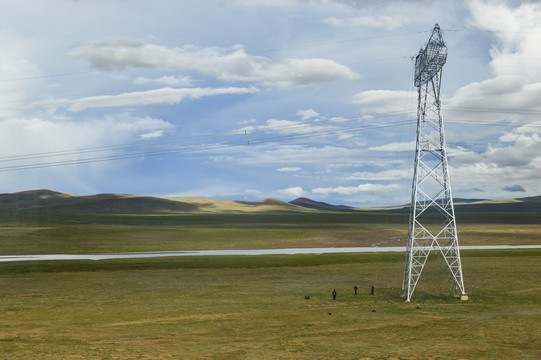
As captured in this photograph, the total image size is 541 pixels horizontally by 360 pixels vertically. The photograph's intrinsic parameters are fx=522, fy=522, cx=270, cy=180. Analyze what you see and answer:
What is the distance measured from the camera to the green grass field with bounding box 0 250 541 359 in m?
31.8

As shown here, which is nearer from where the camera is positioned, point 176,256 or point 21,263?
point 21,263

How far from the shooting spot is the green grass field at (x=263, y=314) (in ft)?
104

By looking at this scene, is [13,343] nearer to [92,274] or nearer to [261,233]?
[92,274]

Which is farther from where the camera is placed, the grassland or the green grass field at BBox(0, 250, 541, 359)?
the grassland

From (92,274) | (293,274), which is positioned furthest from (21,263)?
(293,274)

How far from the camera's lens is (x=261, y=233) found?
143250 mm

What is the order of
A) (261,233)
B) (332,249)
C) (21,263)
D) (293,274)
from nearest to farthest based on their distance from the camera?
(293,274)
(21,263)
(332,249)
(261,233)

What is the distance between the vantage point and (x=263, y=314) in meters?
43.1

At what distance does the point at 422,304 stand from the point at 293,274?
2500 cm

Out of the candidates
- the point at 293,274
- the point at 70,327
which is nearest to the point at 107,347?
the point at 70,327

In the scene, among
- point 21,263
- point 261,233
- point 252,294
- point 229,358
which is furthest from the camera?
point 261,233

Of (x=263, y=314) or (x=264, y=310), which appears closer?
(x=263, y=314)

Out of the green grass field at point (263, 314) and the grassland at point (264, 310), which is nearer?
the green grass field at point (263, 314)

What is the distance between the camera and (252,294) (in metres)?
54.2
